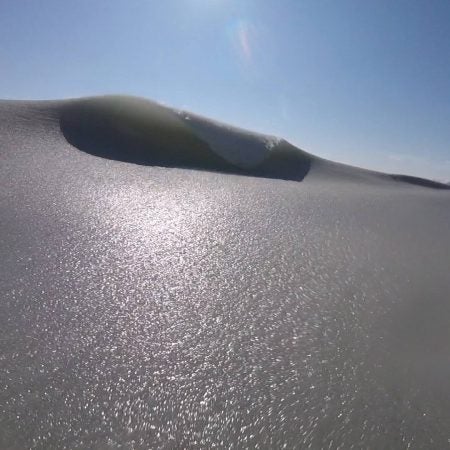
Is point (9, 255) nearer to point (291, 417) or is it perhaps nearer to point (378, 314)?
point (291, 417)

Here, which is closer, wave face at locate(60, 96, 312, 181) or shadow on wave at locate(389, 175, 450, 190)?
wave face at locate(60, 96, 312, 181)

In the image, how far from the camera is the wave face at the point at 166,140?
2605 millimetres

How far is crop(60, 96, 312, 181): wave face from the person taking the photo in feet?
8.55

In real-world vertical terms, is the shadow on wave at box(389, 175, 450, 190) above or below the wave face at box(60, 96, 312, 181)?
above

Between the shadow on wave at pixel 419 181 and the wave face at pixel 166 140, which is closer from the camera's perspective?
the wave face at pixel 166 140

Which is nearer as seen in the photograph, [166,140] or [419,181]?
[166,140]

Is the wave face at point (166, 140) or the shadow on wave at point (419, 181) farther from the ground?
the shadow on wave at point (419, 181)

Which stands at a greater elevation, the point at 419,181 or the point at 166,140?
the point at 419,181

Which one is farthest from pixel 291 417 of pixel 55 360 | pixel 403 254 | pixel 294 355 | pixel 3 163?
pixel 3 163

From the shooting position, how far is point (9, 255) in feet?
3.15

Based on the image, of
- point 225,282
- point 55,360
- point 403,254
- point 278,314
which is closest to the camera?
point 55,360

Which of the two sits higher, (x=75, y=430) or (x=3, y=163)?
(x=75, y=430)

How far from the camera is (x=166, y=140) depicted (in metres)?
2.88

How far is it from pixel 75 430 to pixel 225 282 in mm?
518
